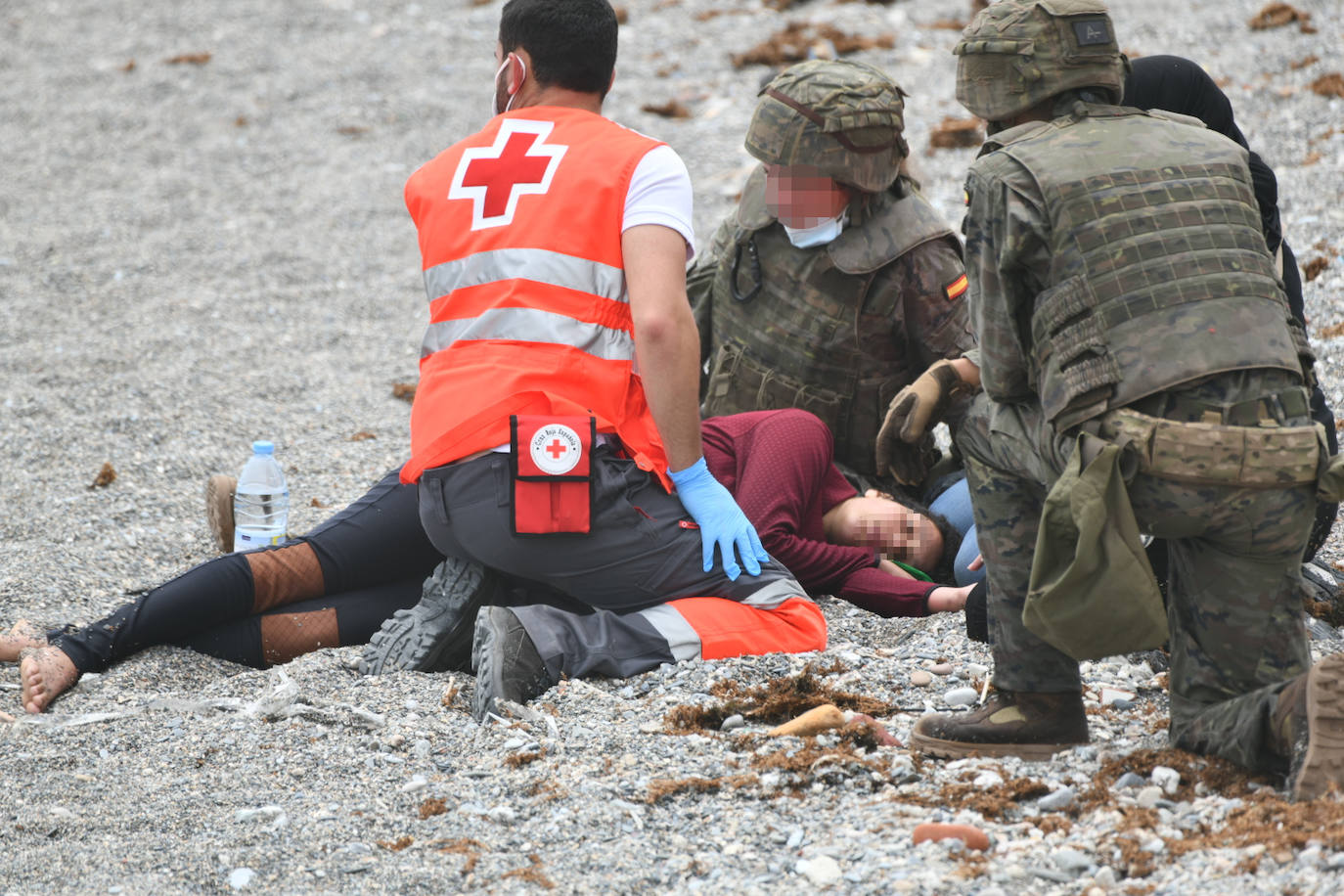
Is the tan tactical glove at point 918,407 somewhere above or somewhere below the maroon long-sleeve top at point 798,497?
above

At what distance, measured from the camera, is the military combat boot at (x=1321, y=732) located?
2.50 metres

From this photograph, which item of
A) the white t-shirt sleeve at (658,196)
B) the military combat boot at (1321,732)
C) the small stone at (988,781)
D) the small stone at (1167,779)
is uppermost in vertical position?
the white t-shirt sleeve at (658,196)

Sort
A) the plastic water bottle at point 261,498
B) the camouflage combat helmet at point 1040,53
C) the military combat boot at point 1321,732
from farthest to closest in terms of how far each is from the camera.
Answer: the plastic water bottle at point 261,498 < the camouflage combat helmet at point 1040,53 < the military combat boot at point 1321,732

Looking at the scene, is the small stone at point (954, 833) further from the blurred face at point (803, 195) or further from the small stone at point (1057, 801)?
the blurred face at point (803, 195)

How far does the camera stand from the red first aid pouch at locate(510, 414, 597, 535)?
3.65 m

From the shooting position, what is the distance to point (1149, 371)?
265 cm

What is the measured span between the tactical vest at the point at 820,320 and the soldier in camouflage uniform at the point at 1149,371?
1.68 m

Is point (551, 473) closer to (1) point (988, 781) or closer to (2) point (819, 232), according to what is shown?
(1) point (988, 781)

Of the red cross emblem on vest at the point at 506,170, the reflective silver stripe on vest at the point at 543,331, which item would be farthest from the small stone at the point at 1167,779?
the red cross emblem on vest at the point at 506,170

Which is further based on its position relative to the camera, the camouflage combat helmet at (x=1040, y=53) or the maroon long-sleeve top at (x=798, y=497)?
the maroon long-sleeve top at (x=798, y=497)

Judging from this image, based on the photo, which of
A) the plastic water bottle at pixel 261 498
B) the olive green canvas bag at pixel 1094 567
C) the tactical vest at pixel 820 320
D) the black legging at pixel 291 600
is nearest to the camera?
the olive green canvas bag at pixel 1094 567

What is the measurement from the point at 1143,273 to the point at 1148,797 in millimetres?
1017

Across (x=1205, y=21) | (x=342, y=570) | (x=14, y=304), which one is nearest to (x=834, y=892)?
(x=342, y=570)

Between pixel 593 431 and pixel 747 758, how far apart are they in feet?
3.34
